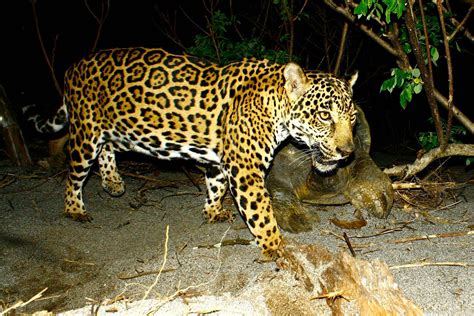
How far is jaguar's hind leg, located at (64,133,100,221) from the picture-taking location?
19.0 ft

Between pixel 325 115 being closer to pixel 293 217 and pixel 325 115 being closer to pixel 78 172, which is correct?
pixel 293 217

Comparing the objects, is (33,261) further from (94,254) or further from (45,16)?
(45,16)

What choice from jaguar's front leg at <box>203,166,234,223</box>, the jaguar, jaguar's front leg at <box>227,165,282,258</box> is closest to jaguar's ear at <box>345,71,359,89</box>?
the jaguar

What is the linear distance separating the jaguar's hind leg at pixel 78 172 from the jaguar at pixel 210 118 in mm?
11

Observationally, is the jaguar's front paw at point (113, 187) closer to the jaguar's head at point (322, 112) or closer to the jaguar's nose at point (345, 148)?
the jaguar's head at point (322, 112)

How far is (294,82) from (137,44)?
29.9ft

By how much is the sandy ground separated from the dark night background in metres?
5.76

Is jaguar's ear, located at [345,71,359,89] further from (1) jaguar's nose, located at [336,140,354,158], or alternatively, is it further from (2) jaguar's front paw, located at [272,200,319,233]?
(2) jaguar's front paw, located at [272,200,319,233]

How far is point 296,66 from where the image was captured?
4.62 metres

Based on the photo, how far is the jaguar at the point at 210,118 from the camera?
186 inches

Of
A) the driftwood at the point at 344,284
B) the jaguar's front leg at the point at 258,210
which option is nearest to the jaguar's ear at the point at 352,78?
the jaguar's front leg at the point at 258,210

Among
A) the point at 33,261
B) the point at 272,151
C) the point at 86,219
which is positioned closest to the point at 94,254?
the point at 33,261

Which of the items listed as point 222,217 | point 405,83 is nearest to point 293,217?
point 222,217

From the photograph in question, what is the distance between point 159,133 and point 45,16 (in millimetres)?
8995
